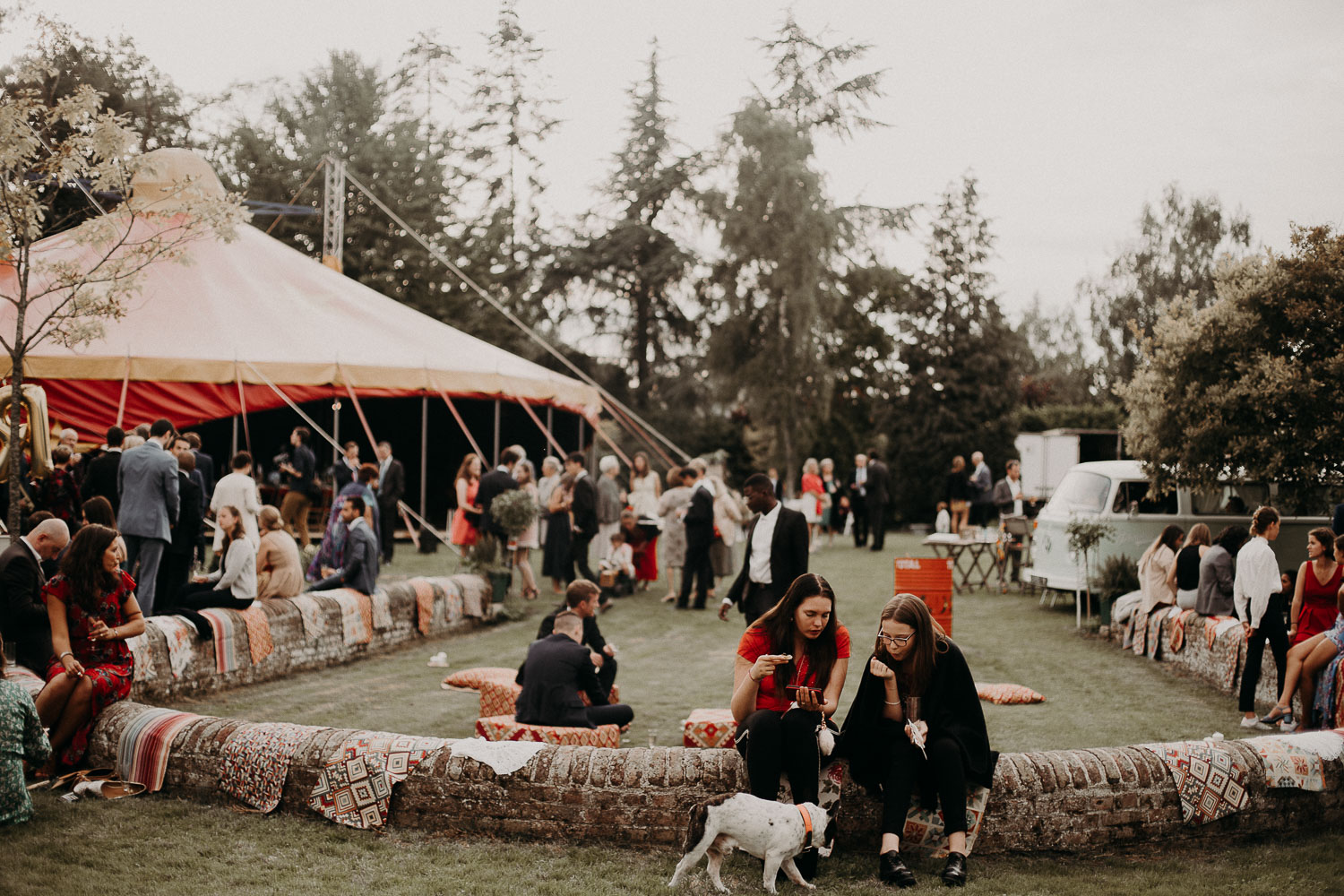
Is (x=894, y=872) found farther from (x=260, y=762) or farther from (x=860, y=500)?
(x=860, y=500)

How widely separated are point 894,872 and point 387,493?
11868 mm

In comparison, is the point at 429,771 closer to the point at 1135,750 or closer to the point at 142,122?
the point at 1135,750

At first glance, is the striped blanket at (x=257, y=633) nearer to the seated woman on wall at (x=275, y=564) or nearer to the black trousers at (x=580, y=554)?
the seated woman on wall at (x=275, y=564)

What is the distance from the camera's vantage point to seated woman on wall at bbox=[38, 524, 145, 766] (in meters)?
5.78

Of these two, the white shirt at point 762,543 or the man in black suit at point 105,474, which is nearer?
the white shirt at point 762,543

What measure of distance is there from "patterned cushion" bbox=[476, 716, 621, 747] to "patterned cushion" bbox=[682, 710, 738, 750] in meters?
0.44

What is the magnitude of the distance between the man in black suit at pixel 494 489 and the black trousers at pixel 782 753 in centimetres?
880

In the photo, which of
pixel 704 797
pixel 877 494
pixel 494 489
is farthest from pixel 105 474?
pixel 877 494

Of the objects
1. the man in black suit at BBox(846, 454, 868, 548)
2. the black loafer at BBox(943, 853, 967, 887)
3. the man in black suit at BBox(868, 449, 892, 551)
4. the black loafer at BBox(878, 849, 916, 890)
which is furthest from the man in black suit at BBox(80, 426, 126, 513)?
the man in black suit at BBox(868, 449, 892, 551)

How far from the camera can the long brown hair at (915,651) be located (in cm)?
491

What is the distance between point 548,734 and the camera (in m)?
6.14

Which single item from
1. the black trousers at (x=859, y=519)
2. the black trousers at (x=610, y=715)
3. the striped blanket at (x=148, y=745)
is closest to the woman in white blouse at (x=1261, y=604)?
the black trousers at (x=610, y=715)

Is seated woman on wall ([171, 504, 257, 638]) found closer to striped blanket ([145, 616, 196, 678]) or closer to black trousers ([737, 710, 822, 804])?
striped blanket ([145, 616, 196, 678])

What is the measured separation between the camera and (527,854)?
4812 mm
